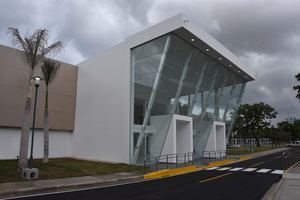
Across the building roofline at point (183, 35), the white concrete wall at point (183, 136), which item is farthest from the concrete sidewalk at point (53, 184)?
the building roofline at point (183, 35)

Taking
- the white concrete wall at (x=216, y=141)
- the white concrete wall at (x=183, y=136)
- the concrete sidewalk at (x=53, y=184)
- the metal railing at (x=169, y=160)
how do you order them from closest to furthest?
the concrete sidewalk at (x=53, y=184) → the metal railing at (x=169, y=160) → the white concrete wall at (x=183, y=136) → the white concrete wall at (x=216, y=141)

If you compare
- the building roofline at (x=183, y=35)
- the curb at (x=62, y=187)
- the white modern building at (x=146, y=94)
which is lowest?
the curb at (x=62, y=187)

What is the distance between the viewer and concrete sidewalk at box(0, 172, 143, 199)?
11369mm

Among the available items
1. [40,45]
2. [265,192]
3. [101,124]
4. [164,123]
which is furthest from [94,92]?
[265,192]

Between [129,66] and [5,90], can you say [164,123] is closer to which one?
[129,66]

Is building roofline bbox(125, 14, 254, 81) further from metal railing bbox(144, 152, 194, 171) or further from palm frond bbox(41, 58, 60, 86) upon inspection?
metal railing bbox(144, 152, 194, 171)

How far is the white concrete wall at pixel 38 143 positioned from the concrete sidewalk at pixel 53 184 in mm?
11245

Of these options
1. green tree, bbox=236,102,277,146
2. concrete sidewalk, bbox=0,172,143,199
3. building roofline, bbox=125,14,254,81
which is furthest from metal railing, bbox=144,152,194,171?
green tree, bbox=236,102,277,146

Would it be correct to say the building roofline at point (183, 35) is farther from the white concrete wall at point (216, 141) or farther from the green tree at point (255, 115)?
the green tree at point (255, 115)

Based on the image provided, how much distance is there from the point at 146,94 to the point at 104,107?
4392 mm

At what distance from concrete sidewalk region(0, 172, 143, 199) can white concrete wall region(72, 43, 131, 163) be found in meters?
7.15

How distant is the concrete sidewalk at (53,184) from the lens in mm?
11369

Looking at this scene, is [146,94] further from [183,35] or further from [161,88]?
[183,35]

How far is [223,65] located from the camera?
3231 centimetres
